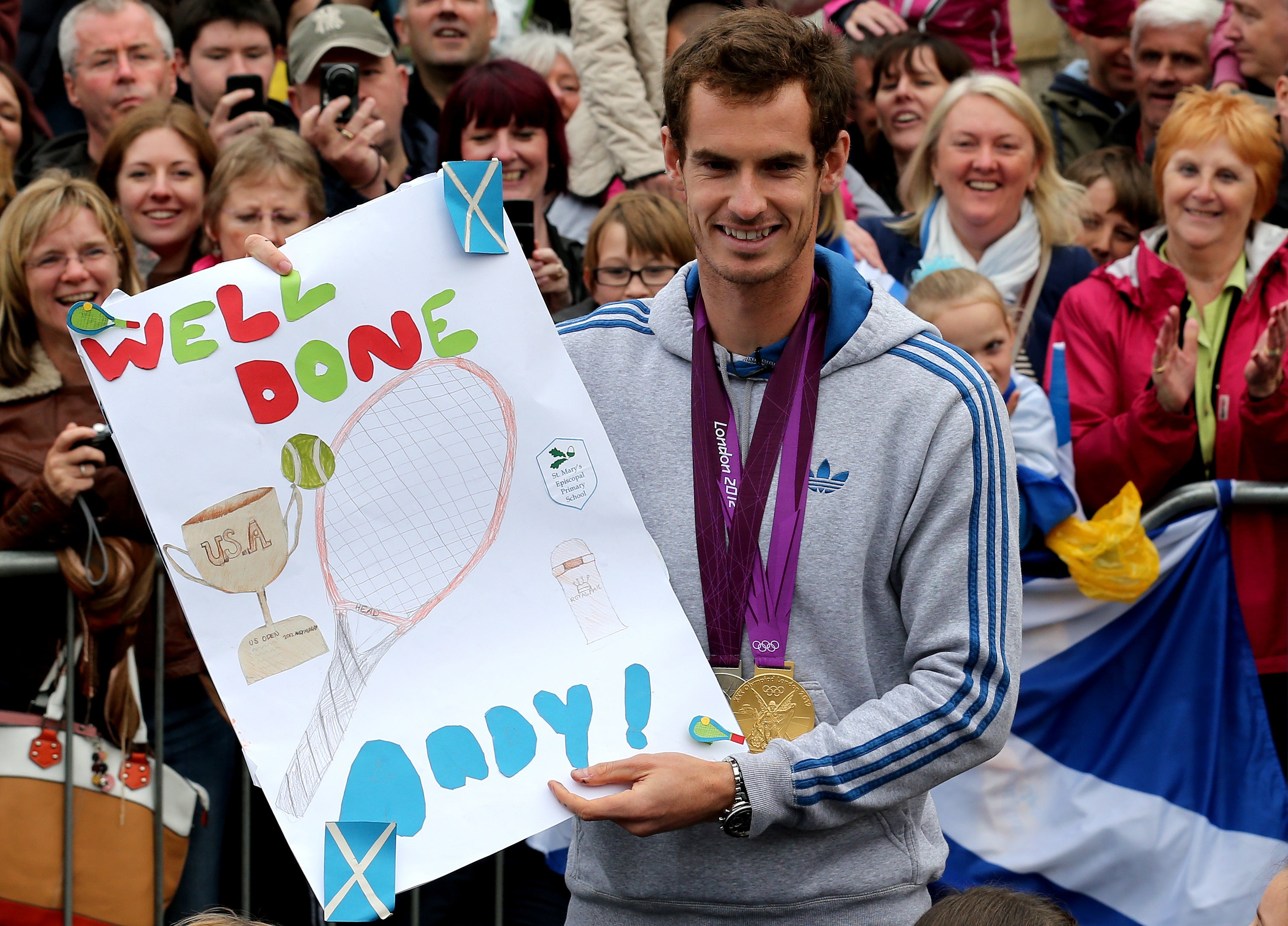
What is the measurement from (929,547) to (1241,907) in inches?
97.8

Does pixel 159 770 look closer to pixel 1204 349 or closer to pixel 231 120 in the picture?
pixel 231 120

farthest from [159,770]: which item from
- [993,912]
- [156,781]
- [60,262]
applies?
[993,912]

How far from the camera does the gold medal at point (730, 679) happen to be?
2369mm

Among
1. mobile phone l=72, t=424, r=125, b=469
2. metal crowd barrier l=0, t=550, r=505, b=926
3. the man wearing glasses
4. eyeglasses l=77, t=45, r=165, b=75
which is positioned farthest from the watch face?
eyeglasses l=77, t=45, r=165, b=75

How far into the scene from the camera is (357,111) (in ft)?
17.2

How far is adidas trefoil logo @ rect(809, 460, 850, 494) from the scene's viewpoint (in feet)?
7.71

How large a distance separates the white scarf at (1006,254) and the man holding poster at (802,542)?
8.68ft

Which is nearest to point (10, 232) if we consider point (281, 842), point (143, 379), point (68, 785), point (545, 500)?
point (68, 785)

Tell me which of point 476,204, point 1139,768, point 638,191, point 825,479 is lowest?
point 1139,768

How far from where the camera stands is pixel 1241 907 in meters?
4.15

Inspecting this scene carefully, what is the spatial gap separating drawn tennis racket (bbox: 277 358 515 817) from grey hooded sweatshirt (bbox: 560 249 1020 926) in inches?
9.5

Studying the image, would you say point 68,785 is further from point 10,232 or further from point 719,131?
point 719,131

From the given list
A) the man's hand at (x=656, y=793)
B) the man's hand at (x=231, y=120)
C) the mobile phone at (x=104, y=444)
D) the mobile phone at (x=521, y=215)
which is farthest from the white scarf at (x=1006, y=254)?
the man's hand at (x=656, y=793)

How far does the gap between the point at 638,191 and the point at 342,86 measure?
1182 millimetres
